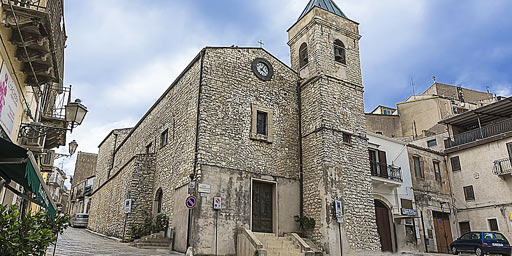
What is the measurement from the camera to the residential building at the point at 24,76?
18.0 ft

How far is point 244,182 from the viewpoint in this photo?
14.1 m

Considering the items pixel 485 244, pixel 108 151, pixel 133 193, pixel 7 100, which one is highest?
pixel 108 151

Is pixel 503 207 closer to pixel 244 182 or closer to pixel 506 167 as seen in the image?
pixel 506 167

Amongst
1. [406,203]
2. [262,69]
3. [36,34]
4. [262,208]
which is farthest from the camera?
[406,203]

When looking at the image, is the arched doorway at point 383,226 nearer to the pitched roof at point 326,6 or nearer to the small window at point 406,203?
the small window at point 406,203

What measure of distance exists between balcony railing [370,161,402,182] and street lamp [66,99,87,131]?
13.4 m

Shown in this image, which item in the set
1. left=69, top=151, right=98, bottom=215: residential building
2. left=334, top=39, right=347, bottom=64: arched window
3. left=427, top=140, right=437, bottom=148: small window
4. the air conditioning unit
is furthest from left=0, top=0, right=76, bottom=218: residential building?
left=69, top=151, right=98, bottom=215: residential building

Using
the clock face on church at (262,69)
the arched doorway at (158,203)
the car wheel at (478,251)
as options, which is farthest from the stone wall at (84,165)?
the car wheel at (478,251)

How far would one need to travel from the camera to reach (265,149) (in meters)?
15.2

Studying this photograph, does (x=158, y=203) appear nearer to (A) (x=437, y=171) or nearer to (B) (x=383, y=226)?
(B) (x=383, y=226)

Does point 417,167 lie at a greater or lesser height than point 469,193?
greater

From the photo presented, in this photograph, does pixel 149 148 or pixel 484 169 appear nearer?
pixel 149 148

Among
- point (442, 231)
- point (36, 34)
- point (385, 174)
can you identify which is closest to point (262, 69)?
point (385, 174)

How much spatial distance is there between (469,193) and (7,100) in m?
22.9
